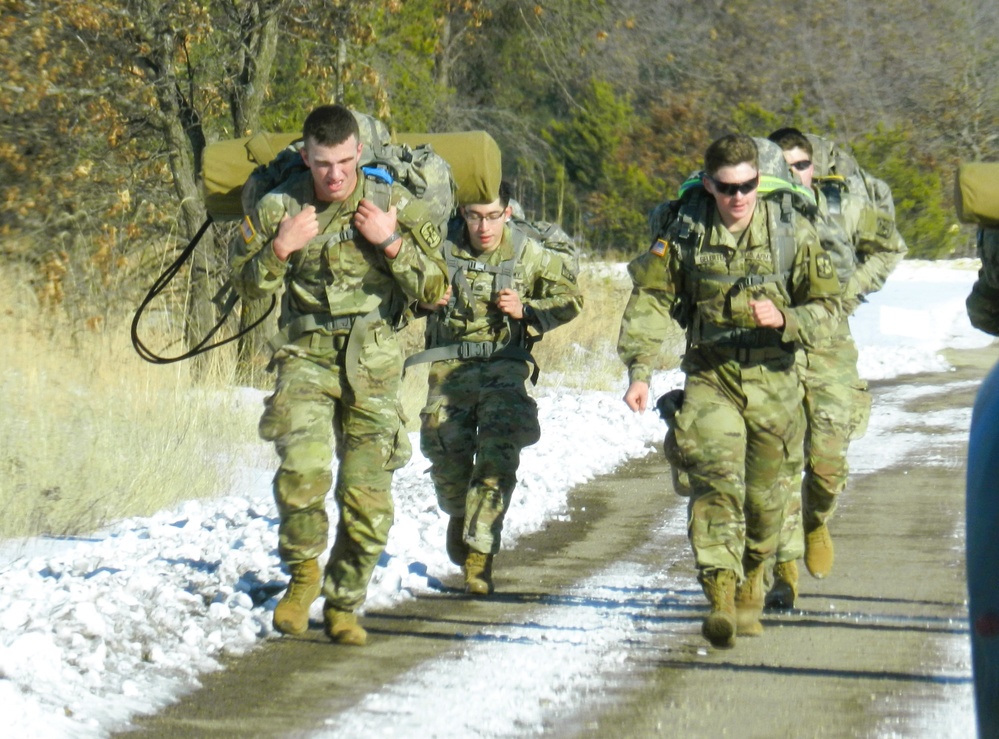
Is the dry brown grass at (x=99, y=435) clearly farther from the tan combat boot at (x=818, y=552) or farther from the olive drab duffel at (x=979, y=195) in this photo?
the olive drab duffel at (x=979, y=195)

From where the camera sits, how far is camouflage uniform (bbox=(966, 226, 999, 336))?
5995 millimetres

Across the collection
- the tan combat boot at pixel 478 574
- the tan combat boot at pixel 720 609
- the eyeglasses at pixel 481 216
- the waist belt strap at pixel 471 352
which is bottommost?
the tan combat boot at pixel 478 574

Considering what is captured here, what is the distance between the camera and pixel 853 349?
25.9 ft

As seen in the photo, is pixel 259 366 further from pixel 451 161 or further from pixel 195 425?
pixel 451 161

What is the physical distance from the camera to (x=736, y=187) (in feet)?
19.9

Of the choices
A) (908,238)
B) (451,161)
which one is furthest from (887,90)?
(451,161)

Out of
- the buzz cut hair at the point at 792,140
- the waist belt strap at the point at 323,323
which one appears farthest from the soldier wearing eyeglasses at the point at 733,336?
the waist belt strap at the point at 323,323

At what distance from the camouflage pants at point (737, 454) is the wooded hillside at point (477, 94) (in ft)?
28.3

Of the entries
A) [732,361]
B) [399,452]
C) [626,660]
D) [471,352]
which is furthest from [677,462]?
[471,352]

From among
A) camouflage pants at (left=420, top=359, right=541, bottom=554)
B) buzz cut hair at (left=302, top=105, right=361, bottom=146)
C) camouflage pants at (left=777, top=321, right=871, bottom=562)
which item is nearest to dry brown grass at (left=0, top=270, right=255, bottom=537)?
camouflage pants at (left=420, top=359, right=541, bottom=554)

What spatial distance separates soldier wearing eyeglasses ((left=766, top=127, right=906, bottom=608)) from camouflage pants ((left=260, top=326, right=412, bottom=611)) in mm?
2028

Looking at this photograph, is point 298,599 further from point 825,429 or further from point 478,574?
point 825,429

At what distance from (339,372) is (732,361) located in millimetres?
1589

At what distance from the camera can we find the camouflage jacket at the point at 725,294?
622cm
